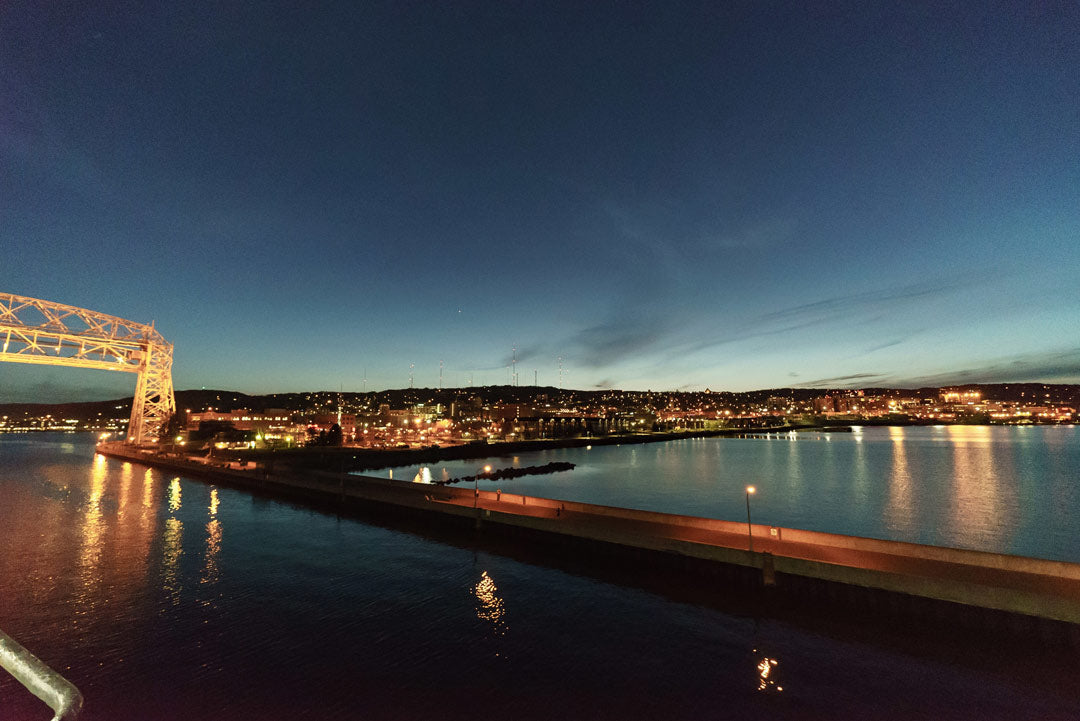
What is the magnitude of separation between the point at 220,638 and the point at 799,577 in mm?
20597

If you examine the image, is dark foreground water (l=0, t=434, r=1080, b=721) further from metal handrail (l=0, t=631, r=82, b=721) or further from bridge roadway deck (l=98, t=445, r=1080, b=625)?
metal handrail (l=0, t=631, r=82, b=721)

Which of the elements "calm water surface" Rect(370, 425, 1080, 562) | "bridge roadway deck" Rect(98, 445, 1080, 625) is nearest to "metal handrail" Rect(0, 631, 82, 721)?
"bridge roadway deck" Rect(98, 445, 1080, 625)

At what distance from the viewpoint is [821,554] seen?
19.4m

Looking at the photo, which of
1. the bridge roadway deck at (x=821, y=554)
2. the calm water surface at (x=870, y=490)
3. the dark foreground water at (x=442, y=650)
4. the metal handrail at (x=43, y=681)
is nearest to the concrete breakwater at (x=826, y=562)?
the bridge roadway deck at (x=821, y=554)

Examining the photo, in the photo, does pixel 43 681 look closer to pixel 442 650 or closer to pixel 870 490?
pixel 442 650

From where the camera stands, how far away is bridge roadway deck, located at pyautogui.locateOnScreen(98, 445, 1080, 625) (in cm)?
1538

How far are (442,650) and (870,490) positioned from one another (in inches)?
2212

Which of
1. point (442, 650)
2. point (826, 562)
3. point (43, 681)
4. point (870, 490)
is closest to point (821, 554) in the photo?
point (826, 562)

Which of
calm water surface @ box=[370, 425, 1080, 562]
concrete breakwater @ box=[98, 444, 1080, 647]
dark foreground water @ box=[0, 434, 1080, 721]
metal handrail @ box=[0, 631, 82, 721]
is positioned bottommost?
calm water surface @ box=[370, 425, 1080, 562]

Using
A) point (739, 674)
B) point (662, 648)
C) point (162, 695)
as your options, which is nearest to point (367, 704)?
point (162, 695)

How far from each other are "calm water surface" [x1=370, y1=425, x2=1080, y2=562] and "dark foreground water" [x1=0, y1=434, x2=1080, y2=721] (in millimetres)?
23762

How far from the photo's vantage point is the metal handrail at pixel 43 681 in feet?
17.7

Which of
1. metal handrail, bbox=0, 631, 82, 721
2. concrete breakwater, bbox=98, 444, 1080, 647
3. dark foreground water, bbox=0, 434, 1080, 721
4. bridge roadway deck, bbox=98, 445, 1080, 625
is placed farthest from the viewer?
bridge roadway deck, bbox=98, 445, 1080, 625

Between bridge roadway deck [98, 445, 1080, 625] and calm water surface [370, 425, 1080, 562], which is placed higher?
bridge roadway deck [98, 445, 1080, 625]
